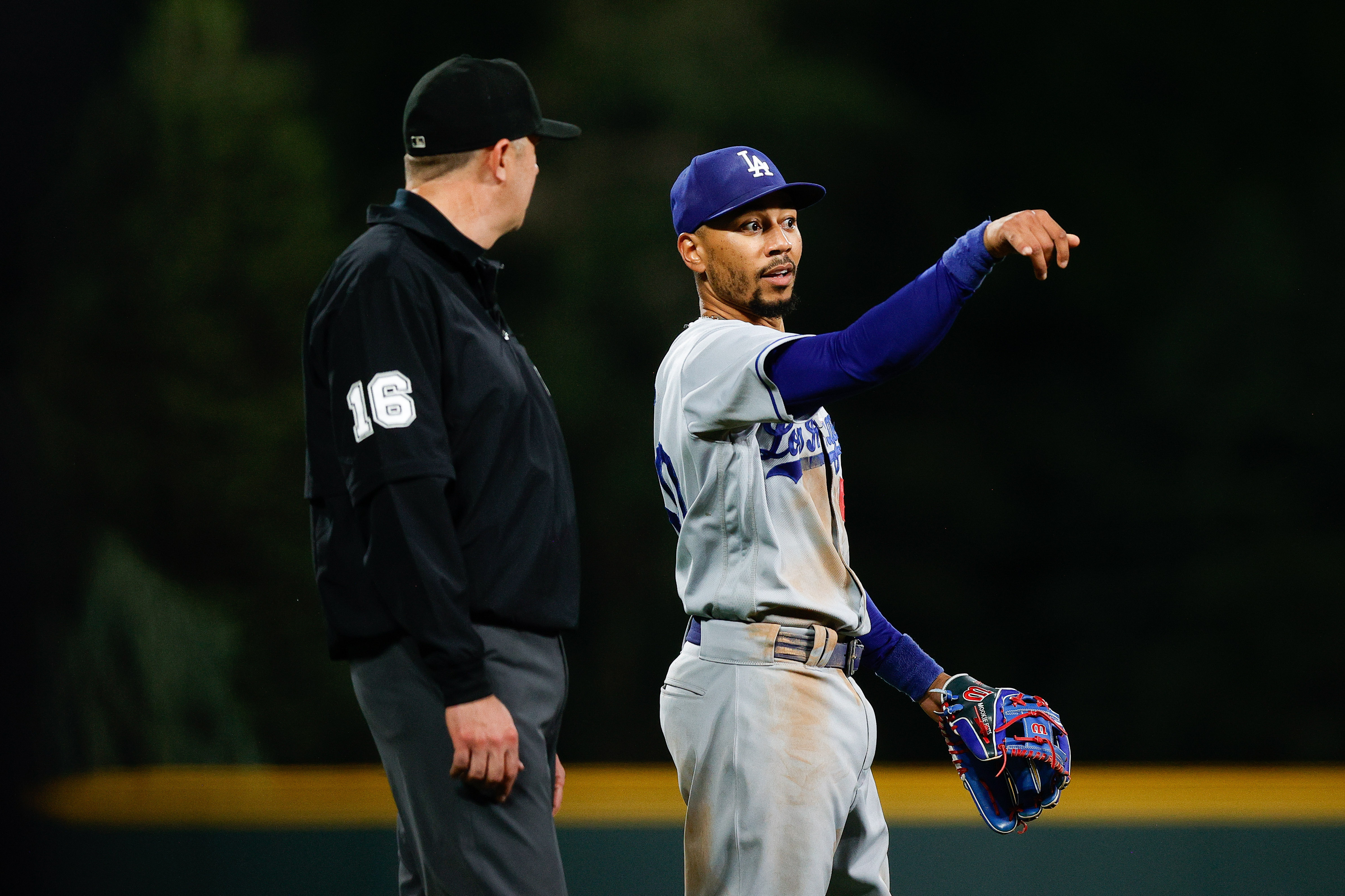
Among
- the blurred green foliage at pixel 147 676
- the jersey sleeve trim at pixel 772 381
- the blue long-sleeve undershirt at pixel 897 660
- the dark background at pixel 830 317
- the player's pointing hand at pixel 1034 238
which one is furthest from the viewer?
the dark background at pixel 830 317

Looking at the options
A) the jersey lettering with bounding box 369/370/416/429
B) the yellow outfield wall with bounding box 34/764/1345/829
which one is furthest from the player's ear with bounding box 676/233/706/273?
the yellow outfield wall with bounding box 34/764/1345/829

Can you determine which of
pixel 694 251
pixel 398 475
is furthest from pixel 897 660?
pixel 398 475

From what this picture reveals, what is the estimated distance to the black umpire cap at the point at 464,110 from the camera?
171cm

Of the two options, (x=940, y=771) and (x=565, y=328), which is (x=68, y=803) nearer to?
(x=565, y=328)

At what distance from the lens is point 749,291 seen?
86.7 inches

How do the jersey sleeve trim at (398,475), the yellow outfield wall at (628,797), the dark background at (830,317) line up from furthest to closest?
the dark background at (830,317) → the yellow outfield wall at (628,797) → the jersey sleeve trim at (398,475)

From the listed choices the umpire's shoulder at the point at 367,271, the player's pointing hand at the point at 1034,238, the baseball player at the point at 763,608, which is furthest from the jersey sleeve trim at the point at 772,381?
the umpire's shoulder at the point at 367,271

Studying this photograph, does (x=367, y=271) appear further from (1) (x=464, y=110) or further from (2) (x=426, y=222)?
(1) (x=464, y=110)

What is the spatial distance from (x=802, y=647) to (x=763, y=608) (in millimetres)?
89

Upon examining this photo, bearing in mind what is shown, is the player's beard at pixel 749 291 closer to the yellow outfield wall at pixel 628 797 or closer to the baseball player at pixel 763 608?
the baseball player at pixel 763 608

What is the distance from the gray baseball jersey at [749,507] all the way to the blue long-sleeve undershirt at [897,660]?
243 millimetres

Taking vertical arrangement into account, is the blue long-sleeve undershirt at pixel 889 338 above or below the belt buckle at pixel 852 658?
above

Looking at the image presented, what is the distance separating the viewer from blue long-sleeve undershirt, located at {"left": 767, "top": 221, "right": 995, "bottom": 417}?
67.9 inches

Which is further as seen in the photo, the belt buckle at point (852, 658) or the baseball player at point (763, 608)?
the belt buckle at point (852, 658)
